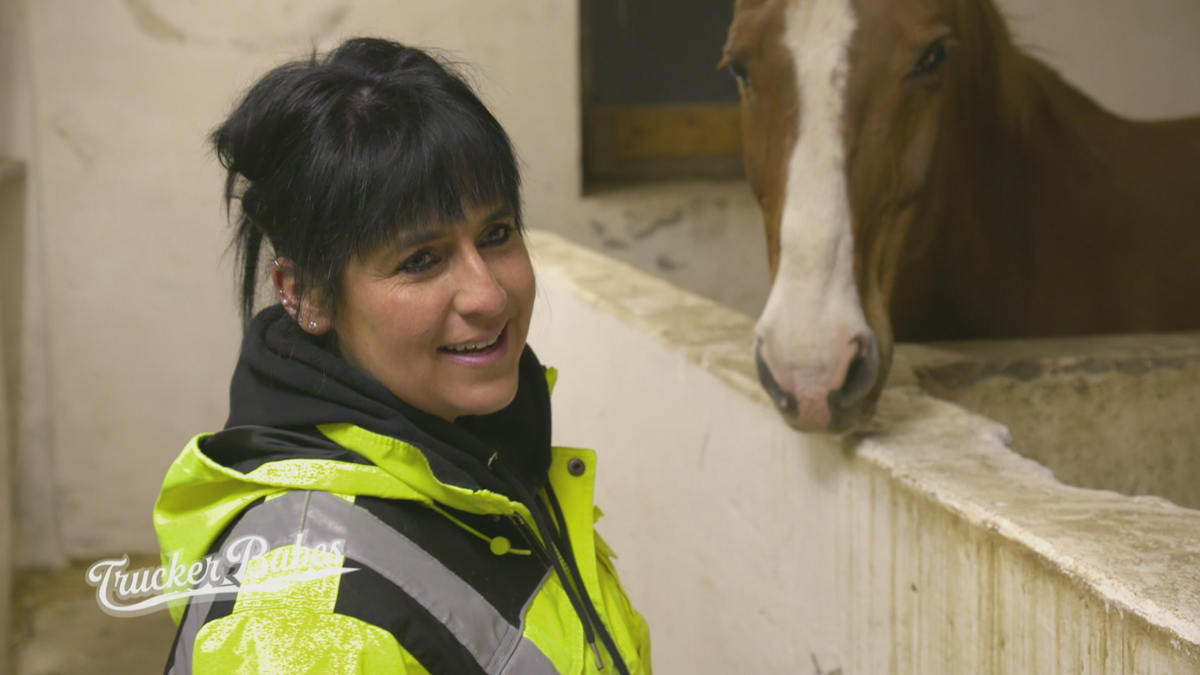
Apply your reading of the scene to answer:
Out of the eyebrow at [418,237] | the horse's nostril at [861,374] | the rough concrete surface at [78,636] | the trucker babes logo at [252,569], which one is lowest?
the rough concrete surface at [78,636]

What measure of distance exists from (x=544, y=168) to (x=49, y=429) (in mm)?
2052

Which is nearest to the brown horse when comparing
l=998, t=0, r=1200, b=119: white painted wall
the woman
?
the woman

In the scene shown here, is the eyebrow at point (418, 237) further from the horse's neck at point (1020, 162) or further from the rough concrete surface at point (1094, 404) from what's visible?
the horse's neck at point (1020, 162)

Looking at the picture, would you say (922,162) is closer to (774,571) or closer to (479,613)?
(774,571)

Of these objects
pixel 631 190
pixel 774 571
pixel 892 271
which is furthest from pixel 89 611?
pixel 892 271

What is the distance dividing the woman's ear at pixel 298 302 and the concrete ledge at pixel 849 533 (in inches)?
24.5

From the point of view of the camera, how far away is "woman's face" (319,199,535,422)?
0.77 m

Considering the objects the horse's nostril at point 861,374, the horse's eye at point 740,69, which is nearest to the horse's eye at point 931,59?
the horse's eye at point 740,69

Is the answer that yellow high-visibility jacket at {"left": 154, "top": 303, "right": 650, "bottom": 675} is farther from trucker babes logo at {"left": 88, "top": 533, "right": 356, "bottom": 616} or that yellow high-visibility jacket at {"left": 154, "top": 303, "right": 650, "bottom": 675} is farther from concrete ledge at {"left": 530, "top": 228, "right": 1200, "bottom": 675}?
concrete ledge at {"left": 530, "top": 228, "right": 1200, "bottom": 675}

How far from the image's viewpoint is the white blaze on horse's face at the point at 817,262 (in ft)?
3.98

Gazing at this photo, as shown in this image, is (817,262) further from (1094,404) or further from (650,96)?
(650,96)

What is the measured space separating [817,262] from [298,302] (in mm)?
694

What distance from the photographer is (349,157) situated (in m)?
0.74

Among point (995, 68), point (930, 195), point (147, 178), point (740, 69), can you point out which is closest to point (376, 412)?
point (740, 69)
